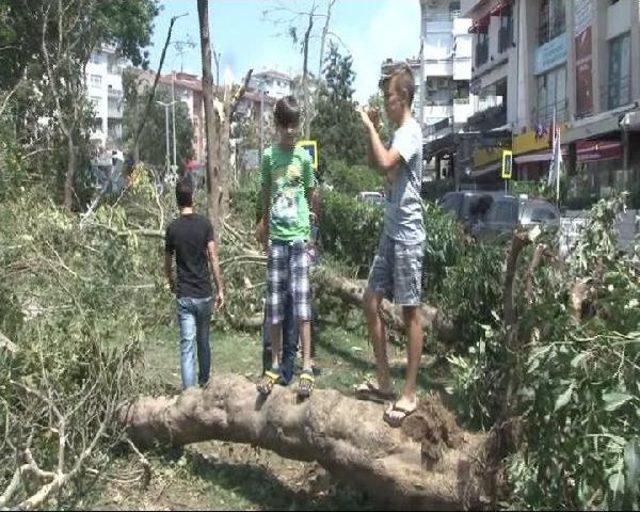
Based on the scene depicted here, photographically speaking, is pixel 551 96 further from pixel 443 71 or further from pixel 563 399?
pixel 563 399

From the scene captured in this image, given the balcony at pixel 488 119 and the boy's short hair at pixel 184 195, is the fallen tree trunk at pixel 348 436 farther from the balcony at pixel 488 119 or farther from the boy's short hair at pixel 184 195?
the balcony at pixel 488 119

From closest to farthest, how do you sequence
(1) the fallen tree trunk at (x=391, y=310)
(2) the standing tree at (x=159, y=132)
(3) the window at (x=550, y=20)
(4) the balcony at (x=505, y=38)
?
1. (1) the fallen tree trunk at (x=391, y=310)
2. (3) the window at (x=550, y=20)
3. (4) the balcony at (x=505, y=38)
4. (2) the standing tree at (x=159, y=132)

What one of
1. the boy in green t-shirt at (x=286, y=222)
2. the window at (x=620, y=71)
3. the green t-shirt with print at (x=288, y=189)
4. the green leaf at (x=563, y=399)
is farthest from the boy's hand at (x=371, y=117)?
the window at (x=620, y=71)

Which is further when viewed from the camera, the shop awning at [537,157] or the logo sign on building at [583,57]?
the shop awning at [537,157]

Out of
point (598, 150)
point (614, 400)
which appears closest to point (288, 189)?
point (614, 400)

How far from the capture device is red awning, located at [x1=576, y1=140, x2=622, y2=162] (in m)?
29.4

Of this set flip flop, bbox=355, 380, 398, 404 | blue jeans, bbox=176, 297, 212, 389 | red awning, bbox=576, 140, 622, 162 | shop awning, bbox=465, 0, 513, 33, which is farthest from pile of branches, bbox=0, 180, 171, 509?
shop awning, bbox=465, 0, 513, 33

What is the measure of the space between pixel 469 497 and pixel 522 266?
1.89 m

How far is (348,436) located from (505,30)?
46406 millimetres

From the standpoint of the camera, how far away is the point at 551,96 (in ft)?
133

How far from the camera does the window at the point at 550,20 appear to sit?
3947 centimetres

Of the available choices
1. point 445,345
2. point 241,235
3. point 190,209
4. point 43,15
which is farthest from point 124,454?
point 43,15

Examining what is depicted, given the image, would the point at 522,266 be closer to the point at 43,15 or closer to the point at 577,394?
the point at 577,394

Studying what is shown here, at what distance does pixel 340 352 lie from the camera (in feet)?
29.6
